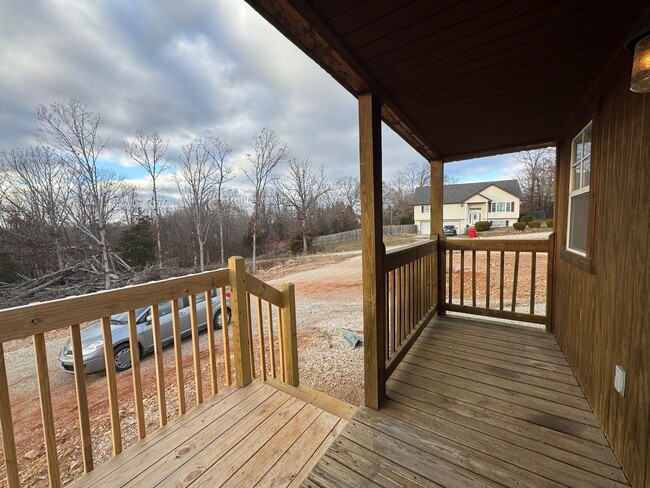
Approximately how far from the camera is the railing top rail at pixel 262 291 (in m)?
2.17

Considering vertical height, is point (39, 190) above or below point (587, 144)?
above

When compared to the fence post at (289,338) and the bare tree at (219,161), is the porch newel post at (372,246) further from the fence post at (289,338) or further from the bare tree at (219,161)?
the bare tree at (219,161)

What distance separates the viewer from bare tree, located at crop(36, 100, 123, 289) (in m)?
9.86

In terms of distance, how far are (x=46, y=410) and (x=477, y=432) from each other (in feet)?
7.48

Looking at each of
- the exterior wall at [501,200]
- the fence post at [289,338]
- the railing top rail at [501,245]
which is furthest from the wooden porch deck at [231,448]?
the exterior wall at [501,200]

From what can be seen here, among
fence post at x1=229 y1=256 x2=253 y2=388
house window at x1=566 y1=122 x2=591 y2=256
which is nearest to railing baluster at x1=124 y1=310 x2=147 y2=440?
fence post at x1=229 y1=256 x2=253 y2=388

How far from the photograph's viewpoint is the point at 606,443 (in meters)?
1.43

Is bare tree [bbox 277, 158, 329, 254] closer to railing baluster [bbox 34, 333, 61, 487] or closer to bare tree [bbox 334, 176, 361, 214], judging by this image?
bare tree [bbox 334, 176, 361, 214]

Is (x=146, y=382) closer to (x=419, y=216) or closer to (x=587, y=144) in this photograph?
(x=587, y=144)

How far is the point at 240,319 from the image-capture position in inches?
81.6

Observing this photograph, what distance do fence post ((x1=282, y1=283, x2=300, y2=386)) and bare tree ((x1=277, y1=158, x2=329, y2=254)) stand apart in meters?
17.3

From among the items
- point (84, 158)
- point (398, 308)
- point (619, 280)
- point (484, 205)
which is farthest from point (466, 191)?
point (84, 158)

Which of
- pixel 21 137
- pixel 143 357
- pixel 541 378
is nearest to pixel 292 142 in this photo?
pixel 21 137

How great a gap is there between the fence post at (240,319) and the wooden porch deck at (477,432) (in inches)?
37.7
